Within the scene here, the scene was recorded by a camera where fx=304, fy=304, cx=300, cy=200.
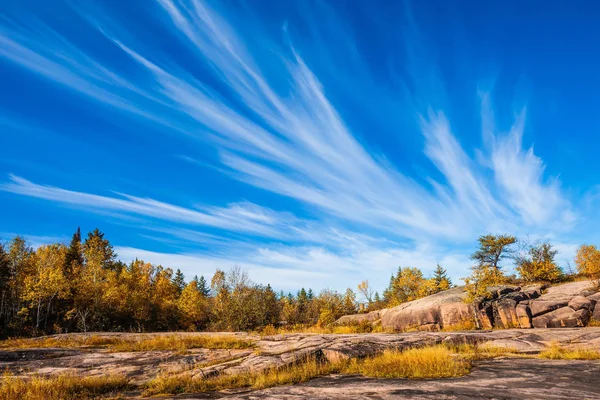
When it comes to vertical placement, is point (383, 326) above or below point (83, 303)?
below

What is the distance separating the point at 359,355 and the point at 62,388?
11741 mm

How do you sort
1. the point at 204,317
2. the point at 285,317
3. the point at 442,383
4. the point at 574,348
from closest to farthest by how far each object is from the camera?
the point at 442,383 → the point at 574,348 → the point at 204,317 → the point at 285,317

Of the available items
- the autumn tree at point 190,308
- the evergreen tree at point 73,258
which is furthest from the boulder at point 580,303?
the evergreen tree at point 73,258

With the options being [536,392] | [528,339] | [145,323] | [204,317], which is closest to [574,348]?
[528,339]

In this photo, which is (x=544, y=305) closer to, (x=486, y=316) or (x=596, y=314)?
(x=596, y=314)

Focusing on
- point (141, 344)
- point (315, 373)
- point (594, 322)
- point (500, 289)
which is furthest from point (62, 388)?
point (500, 289)

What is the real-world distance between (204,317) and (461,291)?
43.5 m

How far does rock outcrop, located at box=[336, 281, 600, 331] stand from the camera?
25.4 meters

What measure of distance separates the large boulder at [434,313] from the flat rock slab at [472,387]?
880 inches

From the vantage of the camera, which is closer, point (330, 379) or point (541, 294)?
point (330, 379)

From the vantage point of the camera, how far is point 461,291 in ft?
120

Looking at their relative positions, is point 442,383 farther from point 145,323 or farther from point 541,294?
point 145,323

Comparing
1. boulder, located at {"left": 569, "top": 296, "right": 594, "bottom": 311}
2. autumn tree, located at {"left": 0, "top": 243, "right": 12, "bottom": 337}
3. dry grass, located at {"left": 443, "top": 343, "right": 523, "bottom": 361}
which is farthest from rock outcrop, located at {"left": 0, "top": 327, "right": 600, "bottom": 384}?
autumn tree, located at {"left": 0, "top": 243, "right": 12, "bottom": 337}

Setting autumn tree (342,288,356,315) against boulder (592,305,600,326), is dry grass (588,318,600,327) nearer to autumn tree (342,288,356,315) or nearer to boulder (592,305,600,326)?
boulder (592,305,600,326)
